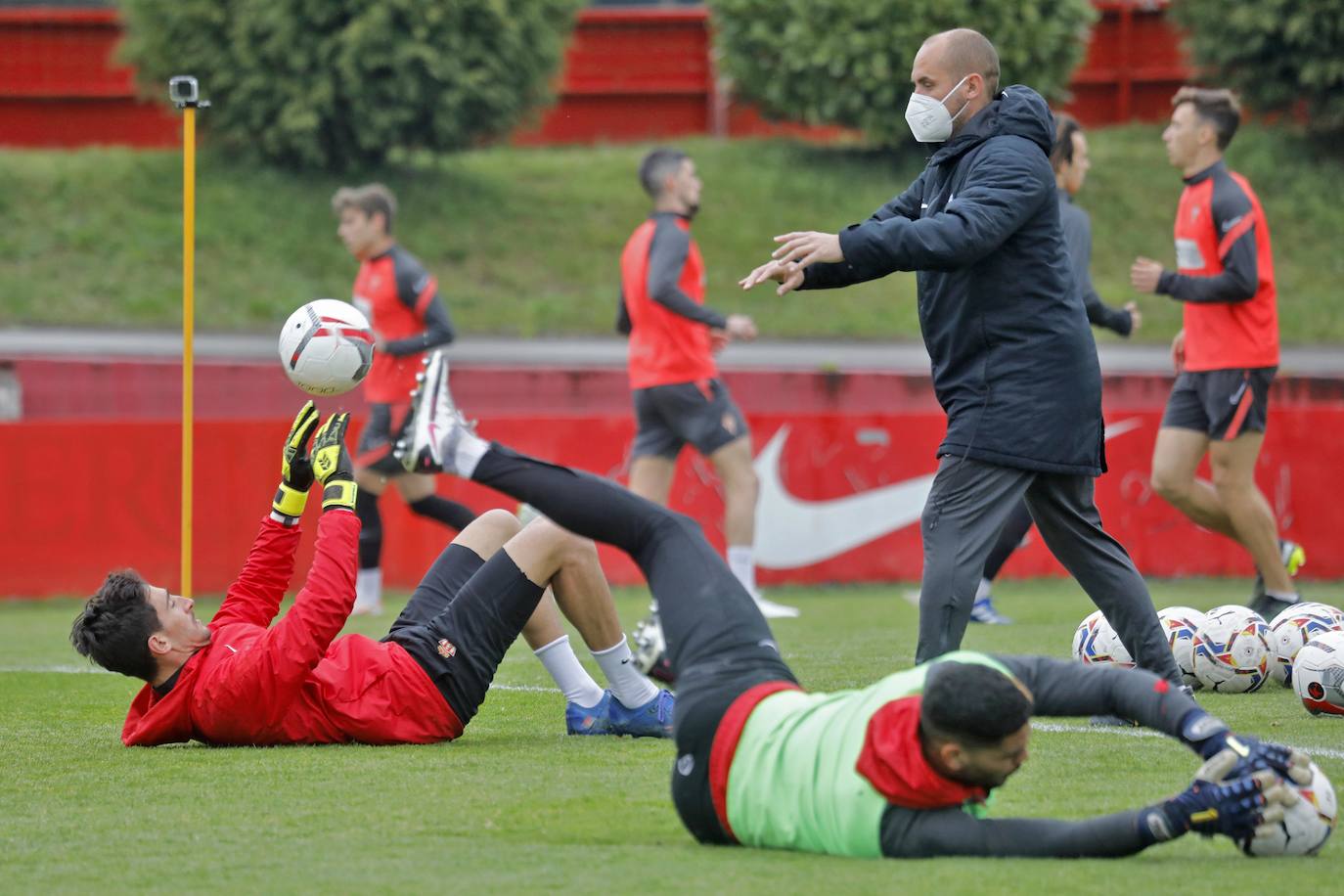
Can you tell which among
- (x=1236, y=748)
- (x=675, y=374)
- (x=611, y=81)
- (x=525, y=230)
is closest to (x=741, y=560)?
(x=675, y=374)

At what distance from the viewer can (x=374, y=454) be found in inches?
447

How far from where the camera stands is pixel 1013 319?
19.1 ft

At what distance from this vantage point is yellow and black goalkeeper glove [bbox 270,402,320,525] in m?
6.11

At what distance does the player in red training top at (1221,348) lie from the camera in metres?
9.28

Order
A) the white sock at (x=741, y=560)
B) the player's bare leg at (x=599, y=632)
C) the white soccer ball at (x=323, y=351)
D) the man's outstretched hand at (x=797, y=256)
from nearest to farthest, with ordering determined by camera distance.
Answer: the man's outstretched hand at (x=797, y=256) < the player's bare leg at (x=599, y=632) < the white soccer ball at (x=323, y=351) < the white sock at (x=741, y=560)

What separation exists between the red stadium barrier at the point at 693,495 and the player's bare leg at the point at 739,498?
211 centimetres

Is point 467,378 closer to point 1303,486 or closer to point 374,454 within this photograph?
point 374,454

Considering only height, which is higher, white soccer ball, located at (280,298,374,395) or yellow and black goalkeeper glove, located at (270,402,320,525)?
white soccer ball, located at (280,298,374,395)

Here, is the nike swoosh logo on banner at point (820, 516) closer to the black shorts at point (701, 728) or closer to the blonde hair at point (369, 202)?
the blonde hair at point (369, 202)

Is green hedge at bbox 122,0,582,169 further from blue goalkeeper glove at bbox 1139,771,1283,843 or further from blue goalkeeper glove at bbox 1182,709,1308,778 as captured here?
blue goalkeeper glove at bbox 1139,771,1283,843

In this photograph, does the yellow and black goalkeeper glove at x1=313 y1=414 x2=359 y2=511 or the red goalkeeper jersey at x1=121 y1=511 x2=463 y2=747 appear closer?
the red goalkeeper jersey at x1=121 y1=511 x2=463 y2=747

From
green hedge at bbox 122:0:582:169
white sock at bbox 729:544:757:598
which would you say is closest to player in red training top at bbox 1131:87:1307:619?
white sock at bbox 729:544:757:598

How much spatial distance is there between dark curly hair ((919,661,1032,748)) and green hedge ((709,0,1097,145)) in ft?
65.7

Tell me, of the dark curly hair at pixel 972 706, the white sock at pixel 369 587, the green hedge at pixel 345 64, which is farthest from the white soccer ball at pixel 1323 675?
the green hedge at pixel 345 64
